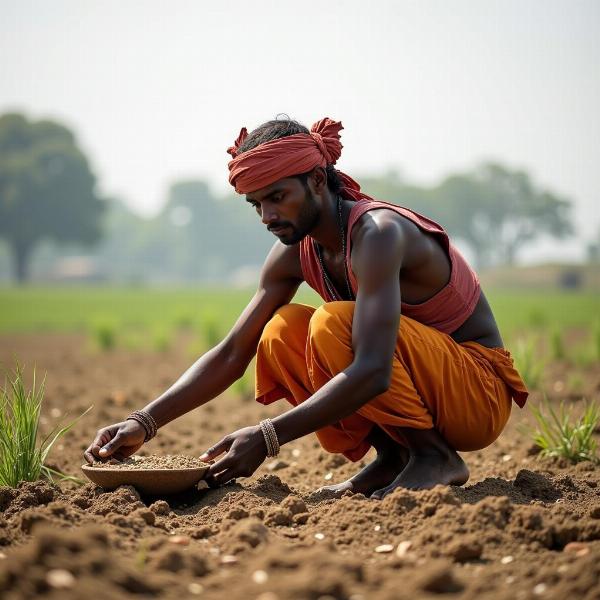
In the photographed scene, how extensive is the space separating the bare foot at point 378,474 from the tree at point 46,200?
5457 cm

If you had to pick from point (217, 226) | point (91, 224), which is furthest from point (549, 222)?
point (91, 224)

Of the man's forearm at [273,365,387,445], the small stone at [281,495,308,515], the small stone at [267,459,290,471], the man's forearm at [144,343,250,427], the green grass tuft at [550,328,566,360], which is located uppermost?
the man's forearm at [144,343,250,427]

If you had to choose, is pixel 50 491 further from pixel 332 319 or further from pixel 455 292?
pixel 455 292

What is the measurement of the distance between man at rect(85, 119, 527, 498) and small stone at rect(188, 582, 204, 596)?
92 cm

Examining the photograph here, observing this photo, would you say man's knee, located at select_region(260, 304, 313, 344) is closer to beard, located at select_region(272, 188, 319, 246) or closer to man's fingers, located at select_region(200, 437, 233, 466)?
beard, located at select_region(272, 188, 319, 246)

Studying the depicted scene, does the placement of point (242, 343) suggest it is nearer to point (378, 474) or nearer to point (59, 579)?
point (378, 474)

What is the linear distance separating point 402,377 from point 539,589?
42.6 inches

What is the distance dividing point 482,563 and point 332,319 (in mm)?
1044

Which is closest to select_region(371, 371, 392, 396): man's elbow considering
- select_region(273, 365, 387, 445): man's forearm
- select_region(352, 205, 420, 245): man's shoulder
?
select_region(273, 365, 387, 445): man's forearm

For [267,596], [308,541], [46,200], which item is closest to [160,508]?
[308,541]

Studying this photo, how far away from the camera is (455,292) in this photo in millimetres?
3279

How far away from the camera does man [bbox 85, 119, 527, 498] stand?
295cm

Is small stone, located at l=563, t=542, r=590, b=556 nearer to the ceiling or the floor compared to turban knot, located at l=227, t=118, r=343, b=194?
nearer to the floor

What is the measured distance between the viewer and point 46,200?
186ft
